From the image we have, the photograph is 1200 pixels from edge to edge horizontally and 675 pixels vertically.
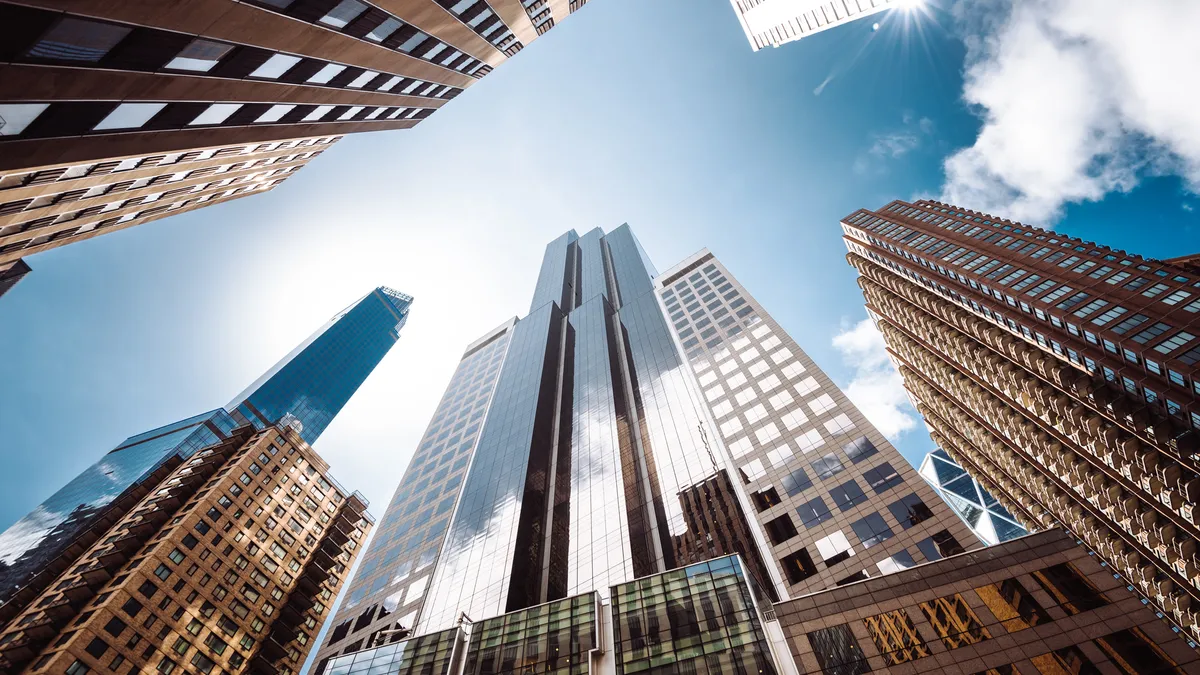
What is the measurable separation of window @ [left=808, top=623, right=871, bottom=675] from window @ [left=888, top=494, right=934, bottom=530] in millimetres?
15188

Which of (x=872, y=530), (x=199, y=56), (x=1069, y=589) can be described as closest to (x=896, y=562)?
(x=872, y=530)

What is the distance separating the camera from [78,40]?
13836 mm

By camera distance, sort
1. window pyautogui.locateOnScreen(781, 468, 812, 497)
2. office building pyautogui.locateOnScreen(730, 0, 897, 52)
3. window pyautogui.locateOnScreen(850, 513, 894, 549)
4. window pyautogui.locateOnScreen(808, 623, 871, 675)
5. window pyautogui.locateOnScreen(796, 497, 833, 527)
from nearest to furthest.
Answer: window pyautogui.locateOnScreen(808, 623, 871, 675) → window pyautogui.locateOnScreen(850, 513, 894, 549) → window pyautogui.locateOnScreen(796, 497, 833, 527) → window pyautogui.locateOnScreen(781, 468, 812, 497) → office building pyautogui.locateOnScreen(730, 0, 897, 52)

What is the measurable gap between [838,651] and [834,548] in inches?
571

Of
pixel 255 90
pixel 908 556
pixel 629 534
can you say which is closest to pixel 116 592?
pixel 629 534

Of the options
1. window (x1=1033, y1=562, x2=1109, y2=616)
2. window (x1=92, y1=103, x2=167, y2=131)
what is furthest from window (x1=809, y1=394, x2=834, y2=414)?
window (x1=92, y1=103, x2=167, y2=131)

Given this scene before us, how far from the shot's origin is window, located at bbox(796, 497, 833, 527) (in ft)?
150

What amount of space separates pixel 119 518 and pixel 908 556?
91532 millimetres

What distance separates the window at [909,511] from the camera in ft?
135

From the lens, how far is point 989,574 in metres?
29.6

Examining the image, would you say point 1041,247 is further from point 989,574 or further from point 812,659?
point 812,659

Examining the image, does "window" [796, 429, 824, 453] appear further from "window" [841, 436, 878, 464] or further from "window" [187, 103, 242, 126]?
"window" [187, 103, 242, 126]

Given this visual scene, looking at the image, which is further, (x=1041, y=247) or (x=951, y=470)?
(x=951, y=470)

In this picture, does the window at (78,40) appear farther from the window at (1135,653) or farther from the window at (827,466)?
the window at (827,466)
